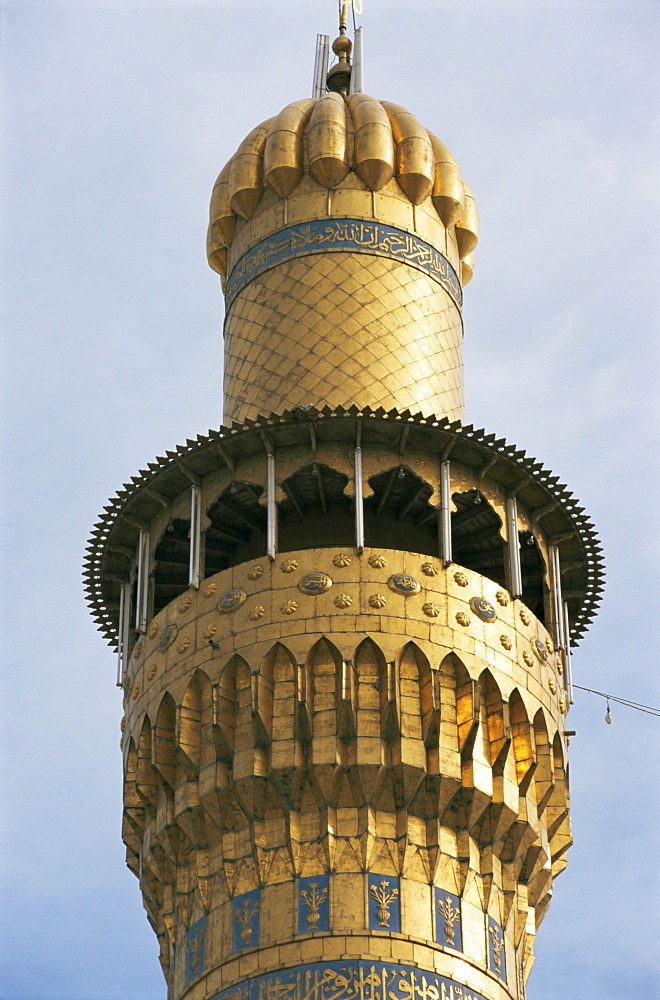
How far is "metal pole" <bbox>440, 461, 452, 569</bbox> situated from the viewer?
2188 centimetres

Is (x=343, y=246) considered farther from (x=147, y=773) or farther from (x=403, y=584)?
(x=147, y=773)

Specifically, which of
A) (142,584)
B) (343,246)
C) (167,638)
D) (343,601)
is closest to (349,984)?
(343,601)

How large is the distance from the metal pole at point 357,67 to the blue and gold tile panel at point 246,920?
1101 cm

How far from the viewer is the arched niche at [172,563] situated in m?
23.0

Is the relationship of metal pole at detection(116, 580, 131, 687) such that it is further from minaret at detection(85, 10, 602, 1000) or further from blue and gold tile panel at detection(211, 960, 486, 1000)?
blue and gold tile panel at detection(211, 960, 486, 1000)

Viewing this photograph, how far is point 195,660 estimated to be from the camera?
21.7 meters

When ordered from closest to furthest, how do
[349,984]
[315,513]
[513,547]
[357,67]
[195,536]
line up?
[349,984] < [195,536] < [513,547] < [315,513] < [357,67]

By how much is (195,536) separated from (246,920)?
13.2 feet

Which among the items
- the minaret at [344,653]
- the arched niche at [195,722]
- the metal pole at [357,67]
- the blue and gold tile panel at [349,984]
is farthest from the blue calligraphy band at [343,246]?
the blue and gold tile panel at [349,984]

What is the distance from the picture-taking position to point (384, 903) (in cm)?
2014

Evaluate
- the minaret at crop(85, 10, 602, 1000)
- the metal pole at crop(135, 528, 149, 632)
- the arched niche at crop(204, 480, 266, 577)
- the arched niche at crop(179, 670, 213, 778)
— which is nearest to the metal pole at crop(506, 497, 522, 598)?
the minaret at crop(85, 10, 602, 1000)

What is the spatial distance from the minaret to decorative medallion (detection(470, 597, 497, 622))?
0.12ft

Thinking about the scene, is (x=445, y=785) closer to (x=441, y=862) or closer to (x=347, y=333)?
(x=441, y=862)

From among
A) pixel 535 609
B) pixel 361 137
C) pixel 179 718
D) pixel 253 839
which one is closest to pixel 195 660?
pixel 179 718
